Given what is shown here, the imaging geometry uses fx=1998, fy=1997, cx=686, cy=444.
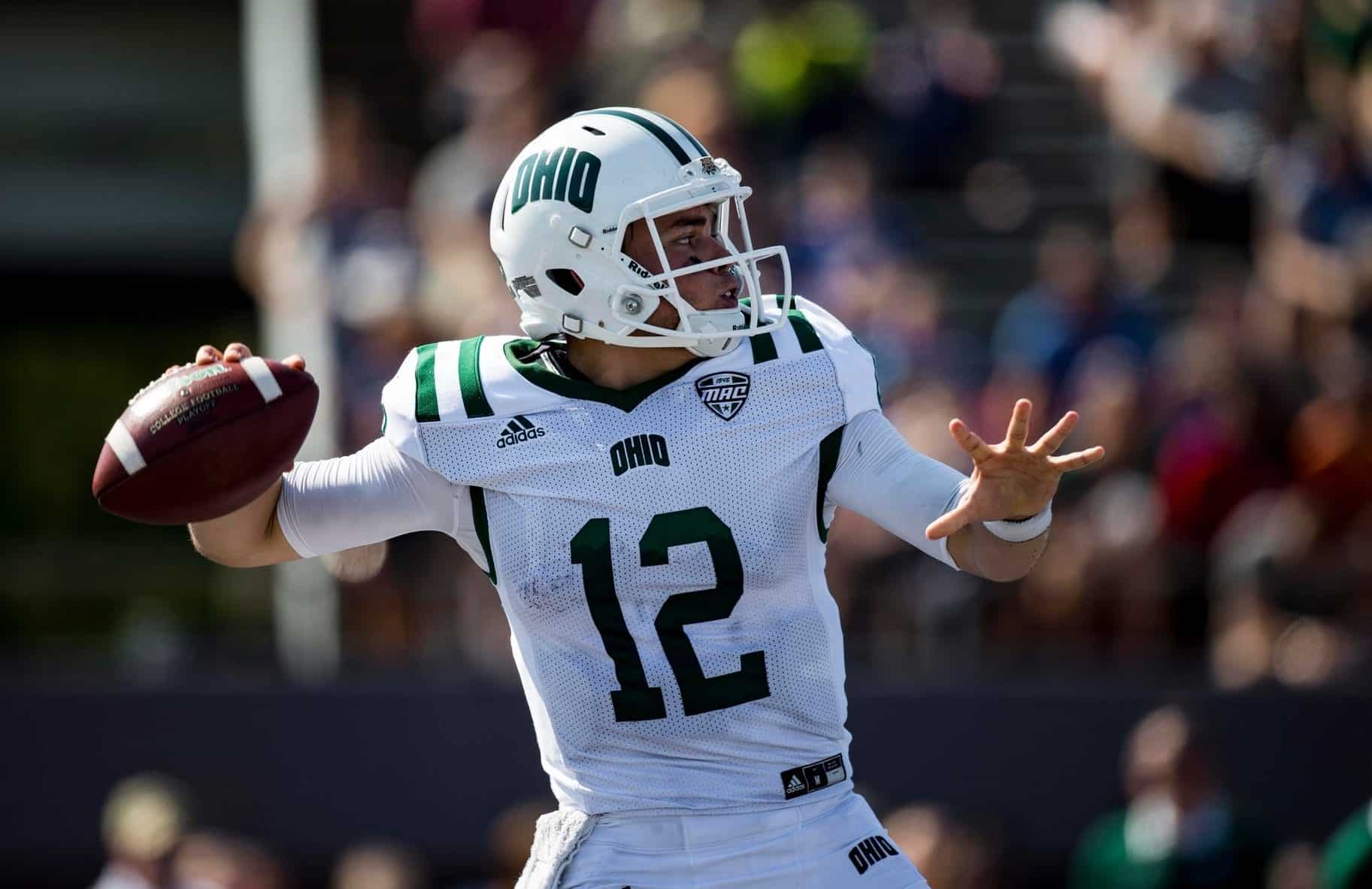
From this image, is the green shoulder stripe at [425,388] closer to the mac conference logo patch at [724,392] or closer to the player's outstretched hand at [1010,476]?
the mac conference logo patch at [724,392]

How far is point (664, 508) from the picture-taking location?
134 inches

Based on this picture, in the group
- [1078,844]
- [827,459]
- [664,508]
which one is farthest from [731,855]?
[1078,844]

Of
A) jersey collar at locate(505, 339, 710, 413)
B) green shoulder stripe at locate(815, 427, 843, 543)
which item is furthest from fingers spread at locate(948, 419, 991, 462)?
jersey collar at locate(505, 339, 710, 413)

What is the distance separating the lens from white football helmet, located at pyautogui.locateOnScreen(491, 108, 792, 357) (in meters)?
3.53

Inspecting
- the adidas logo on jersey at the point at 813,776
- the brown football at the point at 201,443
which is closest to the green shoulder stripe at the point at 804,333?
the adidas logo on jersey at the point at 813,776

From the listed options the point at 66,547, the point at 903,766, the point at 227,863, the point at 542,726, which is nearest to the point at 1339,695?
the point at 903,766

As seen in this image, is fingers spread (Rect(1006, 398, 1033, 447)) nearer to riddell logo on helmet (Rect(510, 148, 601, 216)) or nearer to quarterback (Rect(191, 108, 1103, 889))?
quarterback (Rect(191, 108, 1103, 889))

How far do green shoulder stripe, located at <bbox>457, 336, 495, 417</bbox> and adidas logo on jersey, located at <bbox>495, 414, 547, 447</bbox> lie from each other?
49 millimetres

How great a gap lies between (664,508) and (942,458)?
12.9 feet

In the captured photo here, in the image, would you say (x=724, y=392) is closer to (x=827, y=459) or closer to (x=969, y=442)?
(x=827, y=459)

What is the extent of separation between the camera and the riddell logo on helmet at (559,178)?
11.8 feet

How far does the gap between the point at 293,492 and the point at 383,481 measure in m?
0.17

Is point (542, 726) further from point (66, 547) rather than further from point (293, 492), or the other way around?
point (66, 547)

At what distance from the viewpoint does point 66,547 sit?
10844mm
